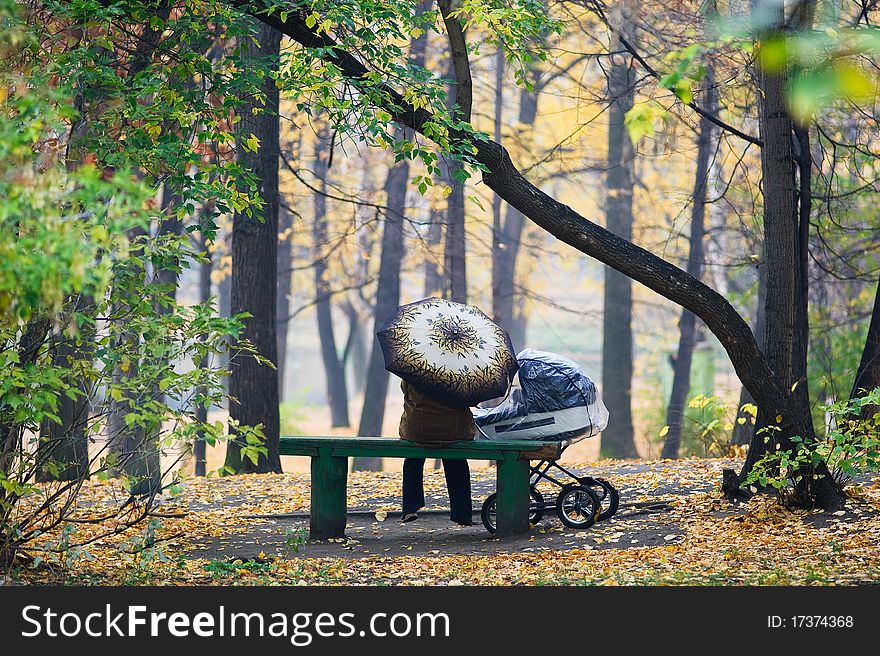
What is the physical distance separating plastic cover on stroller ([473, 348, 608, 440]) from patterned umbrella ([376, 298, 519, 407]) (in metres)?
0.42

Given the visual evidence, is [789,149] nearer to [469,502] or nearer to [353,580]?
[469,502]

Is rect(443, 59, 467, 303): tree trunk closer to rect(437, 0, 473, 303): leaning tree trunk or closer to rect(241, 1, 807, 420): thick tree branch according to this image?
rect(437, 0, 473, 303): leaning tree trunk

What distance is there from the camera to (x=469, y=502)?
7.95m

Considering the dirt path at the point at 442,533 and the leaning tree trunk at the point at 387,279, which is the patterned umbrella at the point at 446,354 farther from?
the leaning tree trunk at the point at 387,279

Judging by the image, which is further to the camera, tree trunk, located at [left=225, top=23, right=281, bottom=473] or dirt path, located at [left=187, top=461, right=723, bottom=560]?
tree trunk, located at [left=225, top=23, right=281, bottom=473]

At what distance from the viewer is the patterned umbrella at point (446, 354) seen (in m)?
6.95

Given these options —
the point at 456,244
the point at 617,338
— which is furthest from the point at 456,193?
the point at 617,338

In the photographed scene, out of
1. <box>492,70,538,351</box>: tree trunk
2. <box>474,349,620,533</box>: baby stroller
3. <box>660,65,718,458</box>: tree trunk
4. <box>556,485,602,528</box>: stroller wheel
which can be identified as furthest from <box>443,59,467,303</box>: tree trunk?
<box>556,485,602,528</box>: stroller wheel

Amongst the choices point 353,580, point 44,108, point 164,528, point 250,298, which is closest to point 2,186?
point 44,108

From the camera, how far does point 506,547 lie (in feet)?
23.3

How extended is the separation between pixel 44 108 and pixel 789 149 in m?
5.71

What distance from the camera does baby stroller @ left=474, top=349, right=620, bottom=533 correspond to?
748 cm

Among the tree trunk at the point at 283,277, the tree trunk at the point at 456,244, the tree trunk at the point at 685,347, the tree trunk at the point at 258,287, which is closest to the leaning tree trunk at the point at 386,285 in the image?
the tree trunk at the point at 456,244

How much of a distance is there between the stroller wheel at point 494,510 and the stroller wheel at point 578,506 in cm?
20
